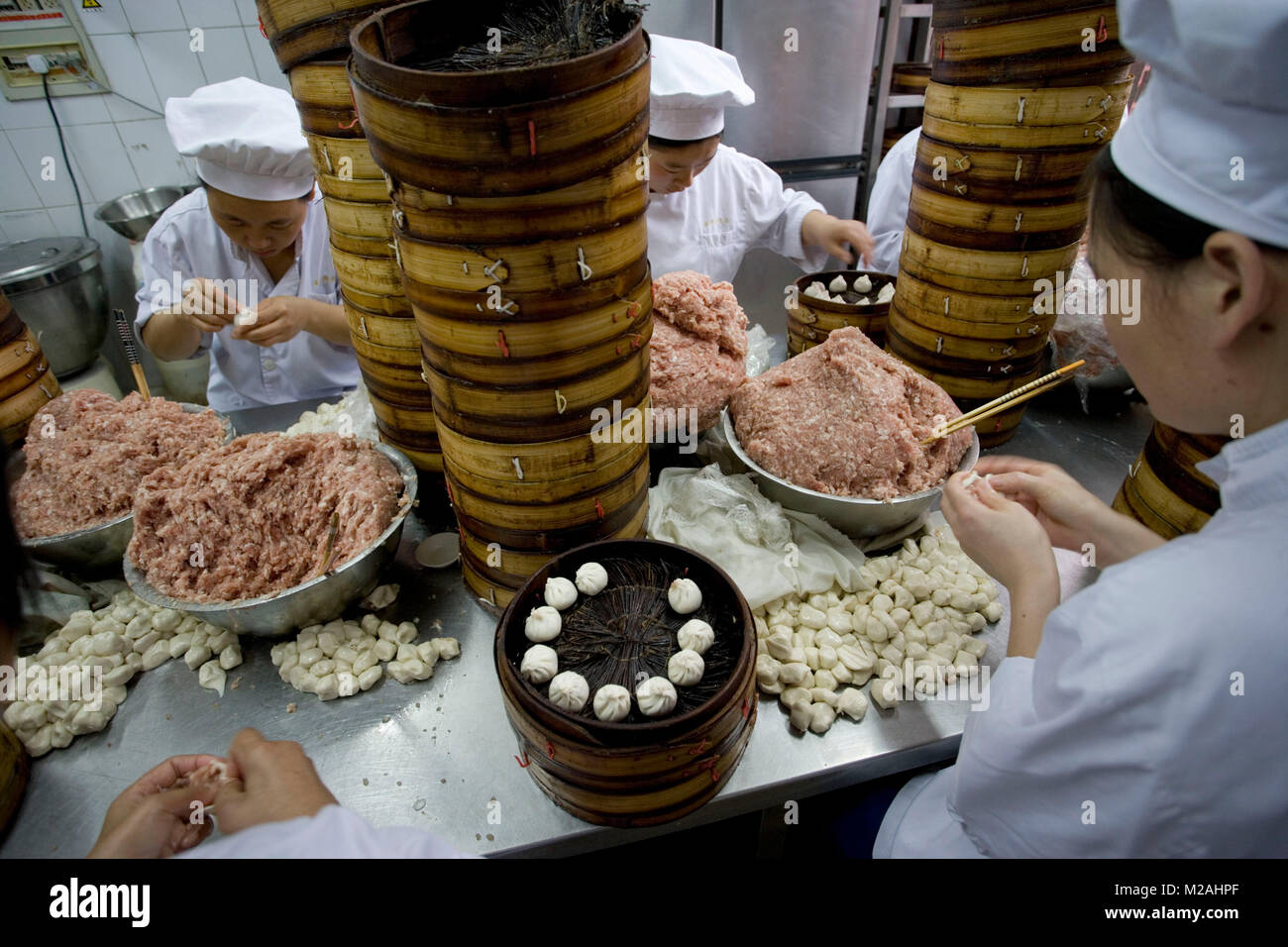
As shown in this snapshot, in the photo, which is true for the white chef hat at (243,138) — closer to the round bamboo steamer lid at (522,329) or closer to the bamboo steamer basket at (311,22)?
the bamboo steamer basket at (311,22)

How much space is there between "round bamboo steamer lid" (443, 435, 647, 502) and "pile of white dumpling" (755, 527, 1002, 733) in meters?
0.62

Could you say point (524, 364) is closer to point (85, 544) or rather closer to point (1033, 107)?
point (85, 544)

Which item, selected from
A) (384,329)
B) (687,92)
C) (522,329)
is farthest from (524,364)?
(687,92)

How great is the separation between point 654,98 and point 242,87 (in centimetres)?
170

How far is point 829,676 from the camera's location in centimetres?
177

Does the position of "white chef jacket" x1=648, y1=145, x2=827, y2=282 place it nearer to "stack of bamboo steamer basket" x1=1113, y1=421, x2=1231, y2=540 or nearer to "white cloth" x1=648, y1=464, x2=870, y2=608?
"white cloth" x1=648, y1=464, x2=870, y2=608

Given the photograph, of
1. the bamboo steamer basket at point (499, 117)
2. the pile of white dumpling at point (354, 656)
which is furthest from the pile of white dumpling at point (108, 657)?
the bamboo steamer basket at point (499, 117)

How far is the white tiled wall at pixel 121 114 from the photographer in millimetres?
4715

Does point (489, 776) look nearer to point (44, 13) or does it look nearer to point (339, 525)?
point (339, 525)

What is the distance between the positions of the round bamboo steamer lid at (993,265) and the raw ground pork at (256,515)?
2.00 meters

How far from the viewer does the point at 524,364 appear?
1.49 meters

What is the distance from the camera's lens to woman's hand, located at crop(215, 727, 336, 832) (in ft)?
4.02

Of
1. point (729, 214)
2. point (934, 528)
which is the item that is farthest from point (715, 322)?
point (729, 214)
